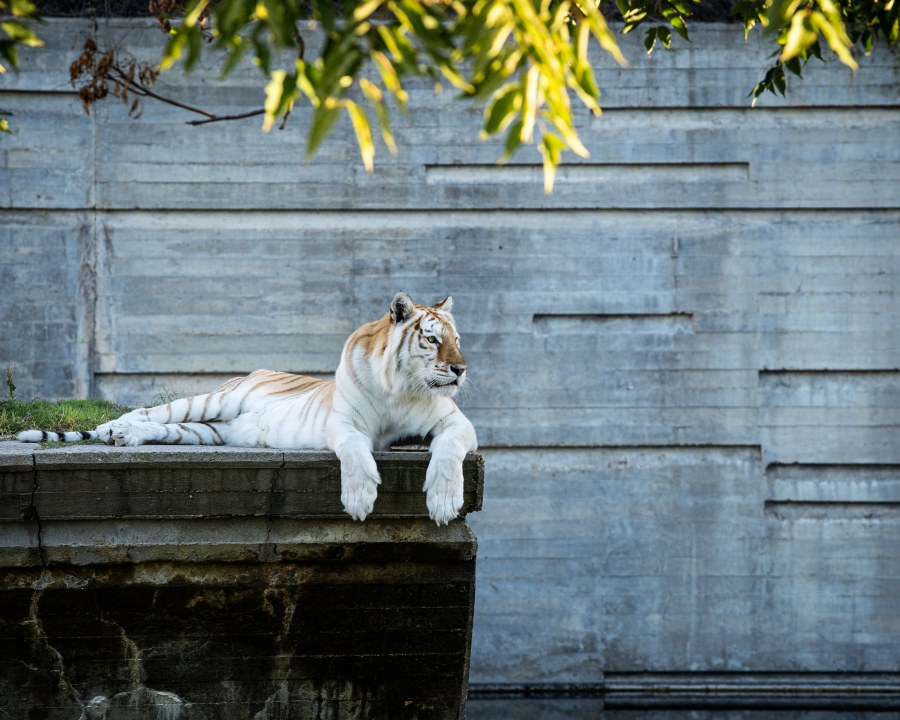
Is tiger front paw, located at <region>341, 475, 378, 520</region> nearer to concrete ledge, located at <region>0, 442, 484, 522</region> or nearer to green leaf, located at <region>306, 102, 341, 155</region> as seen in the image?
concrete ledge, located at <region>0, 442, 484, 522</region>

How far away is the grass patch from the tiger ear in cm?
159

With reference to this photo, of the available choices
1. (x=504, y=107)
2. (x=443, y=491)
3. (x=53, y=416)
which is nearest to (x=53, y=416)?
(x=53, y=416)

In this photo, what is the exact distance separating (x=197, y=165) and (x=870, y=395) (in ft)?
16.1

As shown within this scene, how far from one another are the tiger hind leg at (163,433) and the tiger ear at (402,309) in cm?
103

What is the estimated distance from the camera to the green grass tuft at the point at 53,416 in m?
4.88

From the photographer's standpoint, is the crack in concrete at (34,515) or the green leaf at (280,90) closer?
the green leaf at (280,90)

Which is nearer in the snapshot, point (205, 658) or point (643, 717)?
point (205, 658)

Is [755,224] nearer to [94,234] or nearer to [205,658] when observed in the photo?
[94,234]

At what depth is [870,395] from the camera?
24.8 ft

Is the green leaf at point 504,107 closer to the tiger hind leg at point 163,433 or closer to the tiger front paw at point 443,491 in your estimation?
the tiger front paw at point 443,491

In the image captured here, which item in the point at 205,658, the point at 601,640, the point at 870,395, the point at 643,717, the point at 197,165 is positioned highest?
the point at 197,165

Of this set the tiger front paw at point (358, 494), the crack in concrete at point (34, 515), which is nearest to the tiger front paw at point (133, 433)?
the crack in concrete at point (34, 515)

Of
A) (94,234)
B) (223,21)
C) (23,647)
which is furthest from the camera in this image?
(94,234)

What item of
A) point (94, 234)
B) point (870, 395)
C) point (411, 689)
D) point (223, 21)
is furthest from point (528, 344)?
point (223, 21)
